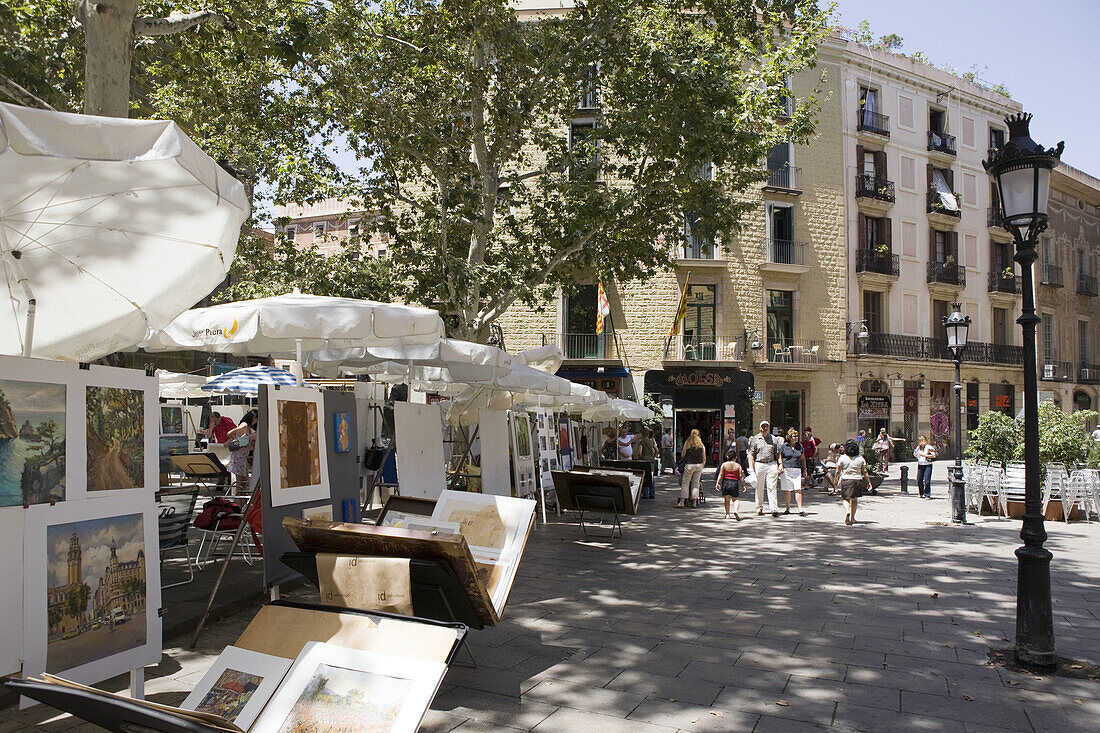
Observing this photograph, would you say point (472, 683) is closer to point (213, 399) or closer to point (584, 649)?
point (584, 649)

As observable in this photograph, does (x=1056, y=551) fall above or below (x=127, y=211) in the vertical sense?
below

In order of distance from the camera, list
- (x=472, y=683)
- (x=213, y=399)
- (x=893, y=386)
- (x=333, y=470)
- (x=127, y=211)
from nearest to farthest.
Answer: (x=127, y=211) → (x=472, y=683) → (x=333, y=470) → (x=213, y=399) → (x=893, y=386)

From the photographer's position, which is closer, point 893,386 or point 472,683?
point 472,683

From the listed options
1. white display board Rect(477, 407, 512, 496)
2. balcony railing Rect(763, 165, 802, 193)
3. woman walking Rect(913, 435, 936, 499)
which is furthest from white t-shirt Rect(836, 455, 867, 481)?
balcony railing Rect(763, 165, 802, 193)

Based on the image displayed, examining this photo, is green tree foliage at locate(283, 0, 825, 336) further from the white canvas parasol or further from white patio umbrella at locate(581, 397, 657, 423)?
the white canvas parasol

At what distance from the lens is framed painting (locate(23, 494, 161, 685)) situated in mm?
3486

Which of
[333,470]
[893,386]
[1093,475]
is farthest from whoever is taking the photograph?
[893,386]

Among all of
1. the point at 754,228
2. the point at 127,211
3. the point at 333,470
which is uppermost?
the point at 754,228

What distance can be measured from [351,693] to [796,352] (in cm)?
2896

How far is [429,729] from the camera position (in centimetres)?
391

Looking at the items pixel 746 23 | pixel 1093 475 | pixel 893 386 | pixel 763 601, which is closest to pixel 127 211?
pixel 763 601

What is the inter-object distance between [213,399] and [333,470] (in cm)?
2168

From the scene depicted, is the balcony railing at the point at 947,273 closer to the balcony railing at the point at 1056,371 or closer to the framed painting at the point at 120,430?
the balcony railing at the point at 1056,371

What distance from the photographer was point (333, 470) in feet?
20.1
